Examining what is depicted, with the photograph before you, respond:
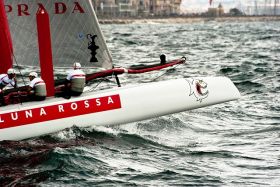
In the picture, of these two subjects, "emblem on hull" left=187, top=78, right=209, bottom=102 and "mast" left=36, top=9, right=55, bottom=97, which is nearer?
"mast" left=36, top=9, right=55, bottom=97

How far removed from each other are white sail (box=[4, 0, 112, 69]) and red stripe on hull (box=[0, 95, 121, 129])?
5.33 feet

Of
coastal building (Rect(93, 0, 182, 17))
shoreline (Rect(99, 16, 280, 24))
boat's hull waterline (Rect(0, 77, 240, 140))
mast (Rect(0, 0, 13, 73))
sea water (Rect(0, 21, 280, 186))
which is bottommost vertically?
shoreline (Rect(99, 16, 280, 24))

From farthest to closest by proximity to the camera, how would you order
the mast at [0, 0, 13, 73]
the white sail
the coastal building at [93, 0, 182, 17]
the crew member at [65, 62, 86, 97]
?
the coastal building at [93, 0, 182, 17] → the white sail → the mast at [0, 0, 13, 73] → the crew member at [65, 62, 86, 97]

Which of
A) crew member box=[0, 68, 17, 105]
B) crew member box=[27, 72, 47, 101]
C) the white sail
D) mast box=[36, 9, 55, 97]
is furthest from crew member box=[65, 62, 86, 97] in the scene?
the white sail

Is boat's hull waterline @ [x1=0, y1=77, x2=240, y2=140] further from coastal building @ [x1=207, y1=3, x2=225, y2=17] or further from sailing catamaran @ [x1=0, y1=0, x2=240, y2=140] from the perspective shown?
coastal building @ [x1=207, y1=3, x2=225, y2=17]

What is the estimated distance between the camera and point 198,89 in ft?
39.7

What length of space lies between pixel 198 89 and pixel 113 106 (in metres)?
1.81

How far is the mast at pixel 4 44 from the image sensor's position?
11695 mm

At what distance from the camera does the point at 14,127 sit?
34.4 feet

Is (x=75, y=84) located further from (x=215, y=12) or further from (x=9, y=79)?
(x=215, y=12)

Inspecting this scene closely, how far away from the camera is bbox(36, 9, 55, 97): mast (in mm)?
10852

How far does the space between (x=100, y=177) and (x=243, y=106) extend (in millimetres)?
6080

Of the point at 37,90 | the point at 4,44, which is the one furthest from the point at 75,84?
the point at 4,44

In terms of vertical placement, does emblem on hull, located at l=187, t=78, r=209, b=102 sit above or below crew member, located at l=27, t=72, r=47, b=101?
below
